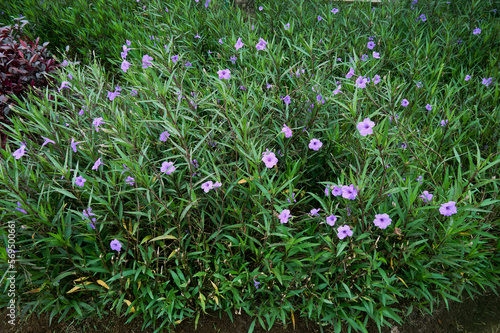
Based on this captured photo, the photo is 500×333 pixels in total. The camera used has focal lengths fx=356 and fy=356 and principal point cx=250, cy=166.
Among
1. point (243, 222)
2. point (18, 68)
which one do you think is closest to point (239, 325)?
point (243, 222)

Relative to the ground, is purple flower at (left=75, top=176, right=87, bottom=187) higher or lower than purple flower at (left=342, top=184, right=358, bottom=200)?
lower

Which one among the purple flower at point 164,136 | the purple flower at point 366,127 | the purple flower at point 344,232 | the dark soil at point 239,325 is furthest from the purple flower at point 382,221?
the purple flower at point 164,136

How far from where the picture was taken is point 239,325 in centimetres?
199

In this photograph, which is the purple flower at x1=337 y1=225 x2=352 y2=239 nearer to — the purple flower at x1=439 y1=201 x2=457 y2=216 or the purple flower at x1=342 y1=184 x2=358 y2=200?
the purple flower at x1=342 y1=184 x2=358 y2=200

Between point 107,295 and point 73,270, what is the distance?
28 cm

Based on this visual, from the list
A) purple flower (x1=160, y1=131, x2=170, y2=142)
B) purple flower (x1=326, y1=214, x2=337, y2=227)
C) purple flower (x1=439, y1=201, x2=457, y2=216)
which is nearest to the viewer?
purple flower (x1=439, y1=201, x2=457, y2=216)

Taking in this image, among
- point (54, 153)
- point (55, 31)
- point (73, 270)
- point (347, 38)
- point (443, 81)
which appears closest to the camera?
point (73, 270)

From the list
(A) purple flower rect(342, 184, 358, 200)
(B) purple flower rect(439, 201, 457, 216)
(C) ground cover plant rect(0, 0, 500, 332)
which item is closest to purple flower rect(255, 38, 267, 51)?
(C) ground cover plant rect(0, 0, 500, 332)

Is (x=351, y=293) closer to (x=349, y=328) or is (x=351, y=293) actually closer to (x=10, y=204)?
(x=349, y=328)

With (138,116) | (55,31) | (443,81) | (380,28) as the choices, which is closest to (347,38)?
(380,28)

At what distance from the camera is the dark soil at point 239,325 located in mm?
1975

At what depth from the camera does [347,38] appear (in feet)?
10.8

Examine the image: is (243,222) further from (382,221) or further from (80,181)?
(80,181)

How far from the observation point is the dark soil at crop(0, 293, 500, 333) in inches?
77.7
